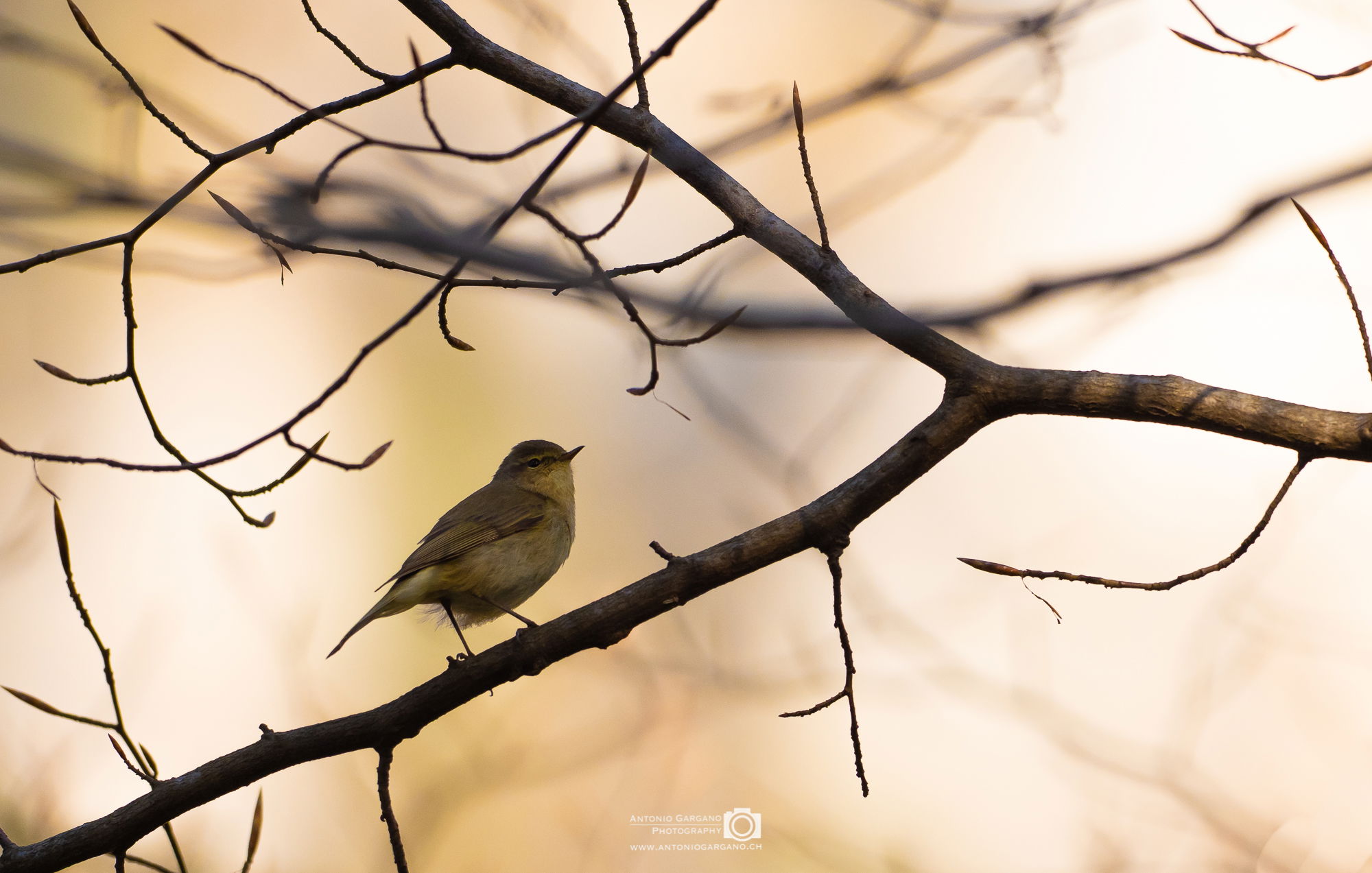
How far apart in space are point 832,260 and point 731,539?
58 centimetres

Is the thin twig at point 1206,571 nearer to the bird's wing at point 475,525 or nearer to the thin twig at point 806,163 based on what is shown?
the thin twig at point 806,163

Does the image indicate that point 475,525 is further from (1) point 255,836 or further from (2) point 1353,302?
(2) point 1353,302


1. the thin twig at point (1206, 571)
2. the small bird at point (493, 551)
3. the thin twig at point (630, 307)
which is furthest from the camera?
the small bird at point (493, 551)

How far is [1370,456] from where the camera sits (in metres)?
1.49

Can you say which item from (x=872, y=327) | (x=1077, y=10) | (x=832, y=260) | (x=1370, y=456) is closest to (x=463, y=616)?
(x=832, y=260)

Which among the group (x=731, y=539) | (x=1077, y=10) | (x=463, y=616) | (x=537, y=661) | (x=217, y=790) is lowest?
(x=217, y=790)

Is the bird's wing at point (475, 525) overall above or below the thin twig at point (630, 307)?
above

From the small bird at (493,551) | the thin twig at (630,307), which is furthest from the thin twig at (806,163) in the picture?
the small bird at (493,551)

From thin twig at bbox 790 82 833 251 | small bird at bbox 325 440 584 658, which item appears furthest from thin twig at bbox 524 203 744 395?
small bird at bbox 325 440 584 658

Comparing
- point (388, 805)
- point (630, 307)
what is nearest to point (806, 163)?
point (630, 307)

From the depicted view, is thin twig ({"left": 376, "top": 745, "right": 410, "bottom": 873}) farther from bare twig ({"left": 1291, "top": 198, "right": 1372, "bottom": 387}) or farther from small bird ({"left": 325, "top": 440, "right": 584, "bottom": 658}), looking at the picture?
bare twig ({"left": 1291, "top": 198, "right": 1372, "bottom": 387})

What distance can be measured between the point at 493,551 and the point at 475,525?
0.11 meters

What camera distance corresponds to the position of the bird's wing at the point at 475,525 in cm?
267

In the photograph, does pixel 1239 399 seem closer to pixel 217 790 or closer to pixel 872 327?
pixel 872 327
